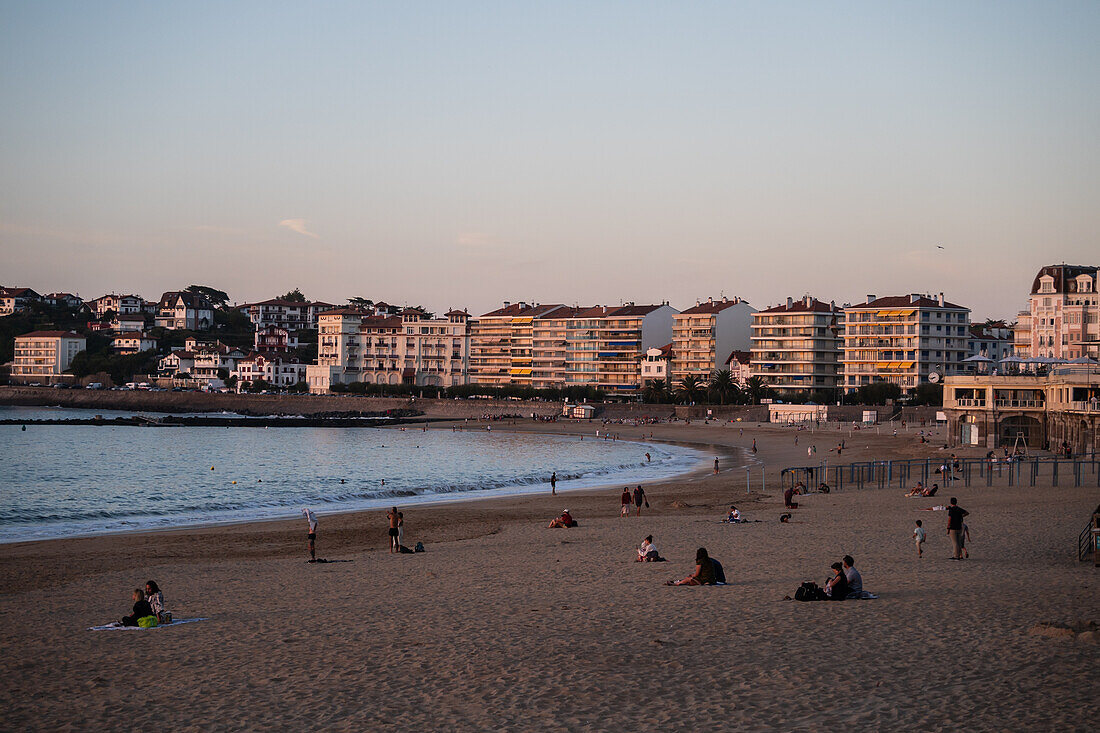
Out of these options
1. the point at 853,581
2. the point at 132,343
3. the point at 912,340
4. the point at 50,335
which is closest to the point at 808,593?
the point at 853,581

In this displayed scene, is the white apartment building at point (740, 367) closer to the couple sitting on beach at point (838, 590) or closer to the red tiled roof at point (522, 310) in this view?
the red tiled roof at point (522, 310)

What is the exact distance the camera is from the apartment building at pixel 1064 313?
80.6 metres

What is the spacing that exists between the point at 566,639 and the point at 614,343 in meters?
130

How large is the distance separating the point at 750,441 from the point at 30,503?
165 ft

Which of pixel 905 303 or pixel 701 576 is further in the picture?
pixel 905 303

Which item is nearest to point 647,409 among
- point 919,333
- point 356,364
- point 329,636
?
point 919,333

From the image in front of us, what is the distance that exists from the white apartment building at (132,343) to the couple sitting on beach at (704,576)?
178 metres

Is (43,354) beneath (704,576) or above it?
above

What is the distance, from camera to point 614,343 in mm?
141000

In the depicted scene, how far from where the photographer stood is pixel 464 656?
36.7ft

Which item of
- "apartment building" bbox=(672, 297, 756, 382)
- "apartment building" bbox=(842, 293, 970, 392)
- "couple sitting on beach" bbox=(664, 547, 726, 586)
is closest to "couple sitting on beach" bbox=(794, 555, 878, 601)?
"couple sitting on beach" bbox=(664, 547, 726, 586)

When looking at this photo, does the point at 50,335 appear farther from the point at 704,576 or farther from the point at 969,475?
the point at 704,576

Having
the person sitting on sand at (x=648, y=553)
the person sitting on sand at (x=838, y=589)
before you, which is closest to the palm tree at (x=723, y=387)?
the person sitting on sand at (x=648, y=553)

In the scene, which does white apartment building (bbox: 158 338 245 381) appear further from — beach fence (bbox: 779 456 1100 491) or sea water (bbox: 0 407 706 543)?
beach fence (bbox: 779 456 1100 491)
